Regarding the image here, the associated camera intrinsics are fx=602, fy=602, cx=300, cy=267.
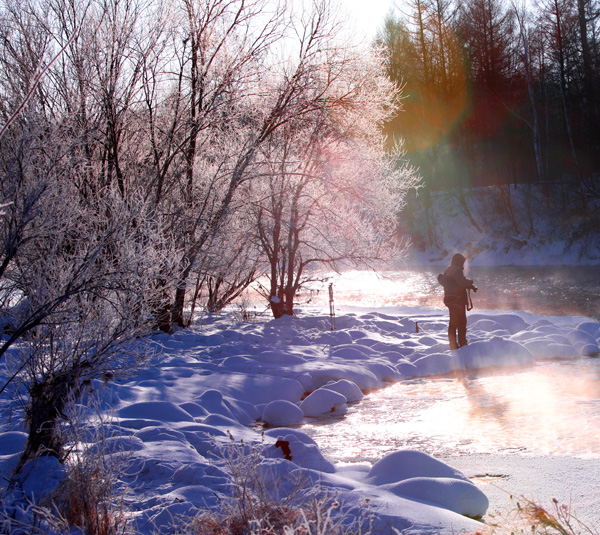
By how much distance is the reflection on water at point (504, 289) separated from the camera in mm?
16125

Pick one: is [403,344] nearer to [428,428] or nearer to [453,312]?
[453,312]

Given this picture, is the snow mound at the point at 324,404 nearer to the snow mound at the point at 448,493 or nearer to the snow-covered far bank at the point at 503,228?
the snow mound at the point at 448,493

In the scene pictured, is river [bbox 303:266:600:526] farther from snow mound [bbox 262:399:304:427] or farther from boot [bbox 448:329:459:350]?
boot [bbox 448:329:459:350]

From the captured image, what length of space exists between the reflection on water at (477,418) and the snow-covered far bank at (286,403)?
0.46m

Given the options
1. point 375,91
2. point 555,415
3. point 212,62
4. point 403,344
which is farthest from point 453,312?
point 212,62

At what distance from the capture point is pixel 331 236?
1398 centimetres

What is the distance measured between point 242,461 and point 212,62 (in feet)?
28.5

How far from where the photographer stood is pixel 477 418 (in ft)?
20.7

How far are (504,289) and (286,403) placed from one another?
15549 millimetres

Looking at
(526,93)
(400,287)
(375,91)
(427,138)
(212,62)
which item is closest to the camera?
(212,62)

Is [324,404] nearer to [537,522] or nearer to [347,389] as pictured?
[347,389]

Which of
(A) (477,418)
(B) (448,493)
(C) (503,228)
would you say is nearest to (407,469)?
(B) (448,493)

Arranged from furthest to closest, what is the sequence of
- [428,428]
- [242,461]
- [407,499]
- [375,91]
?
[375,91] < [428,428] < [407,499] < [242,461]

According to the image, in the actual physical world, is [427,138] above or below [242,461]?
above
